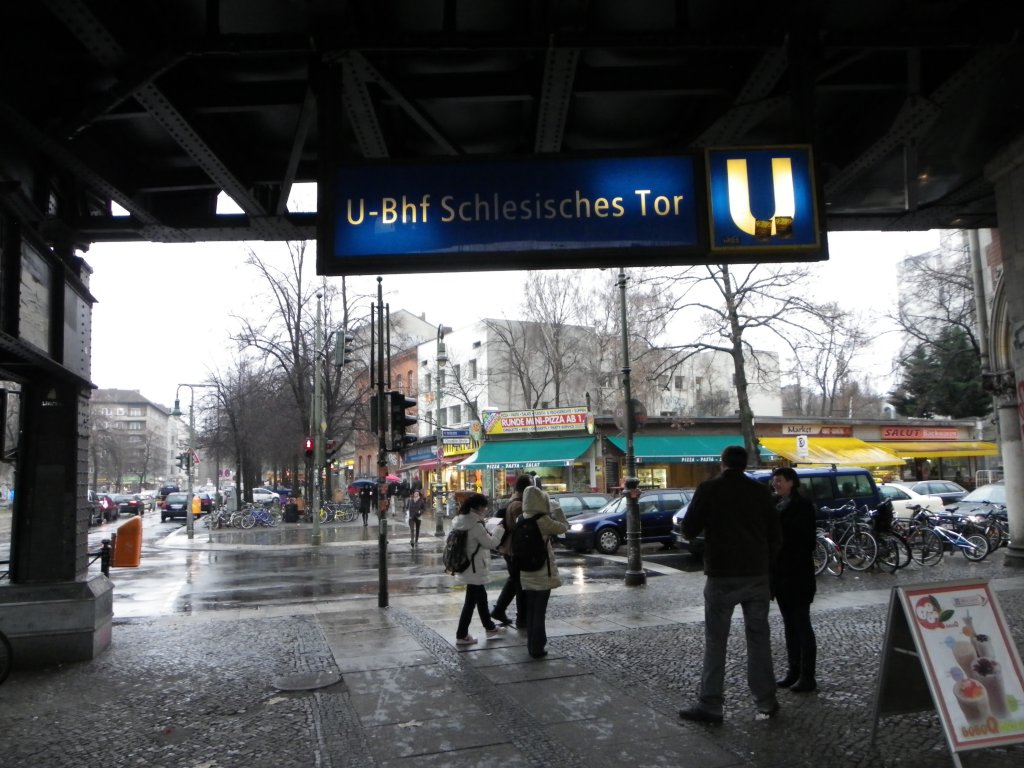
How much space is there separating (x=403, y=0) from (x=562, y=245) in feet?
6.31

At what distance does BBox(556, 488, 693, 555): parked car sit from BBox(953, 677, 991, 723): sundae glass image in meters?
14.9

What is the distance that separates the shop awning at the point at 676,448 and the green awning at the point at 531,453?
68.4 inches

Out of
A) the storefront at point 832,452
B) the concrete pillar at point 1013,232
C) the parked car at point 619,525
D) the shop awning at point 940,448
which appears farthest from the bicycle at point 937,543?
the shop awning at point 940,448

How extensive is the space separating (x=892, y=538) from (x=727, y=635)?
1073cm

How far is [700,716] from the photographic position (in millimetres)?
5262

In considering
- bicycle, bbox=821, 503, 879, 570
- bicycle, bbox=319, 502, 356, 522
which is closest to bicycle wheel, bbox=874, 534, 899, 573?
bicycle, bbox=821, 503, 879, 570

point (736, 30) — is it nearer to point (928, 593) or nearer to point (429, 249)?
point (429, 249)

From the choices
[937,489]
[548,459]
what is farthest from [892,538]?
[548,459]

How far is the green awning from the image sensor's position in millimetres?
34094

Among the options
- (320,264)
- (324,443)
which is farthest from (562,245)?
(324,443)

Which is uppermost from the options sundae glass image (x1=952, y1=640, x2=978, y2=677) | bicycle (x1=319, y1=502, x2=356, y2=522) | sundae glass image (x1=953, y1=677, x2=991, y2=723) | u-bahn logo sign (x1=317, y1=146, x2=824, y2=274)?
u-bahn logo sign (x1=317, y1=146, x2=824, y2=274)

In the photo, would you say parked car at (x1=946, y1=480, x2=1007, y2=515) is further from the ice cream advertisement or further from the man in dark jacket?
the ice cream advertisement

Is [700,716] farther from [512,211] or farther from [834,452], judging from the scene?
[834,452]

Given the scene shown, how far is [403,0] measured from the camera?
4.95 m
